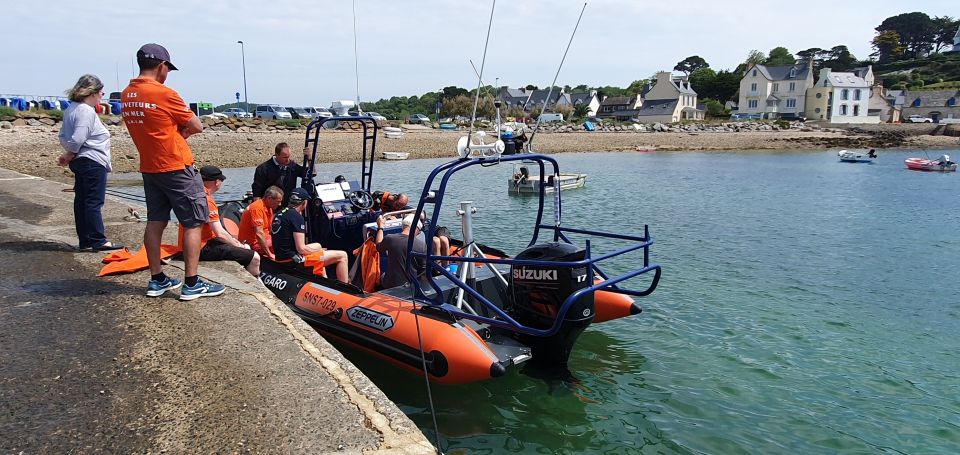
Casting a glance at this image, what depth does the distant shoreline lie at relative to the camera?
27.9 meters

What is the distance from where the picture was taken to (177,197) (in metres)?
4.74

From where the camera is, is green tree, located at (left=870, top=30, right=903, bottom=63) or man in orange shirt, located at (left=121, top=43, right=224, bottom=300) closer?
man in orange shirt, located at (left=121, top=43, right=224, bottom=300)

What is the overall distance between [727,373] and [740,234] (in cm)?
915

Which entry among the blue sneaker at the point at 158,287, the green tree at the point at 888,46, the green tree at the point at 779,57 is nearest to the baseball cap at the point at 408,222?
the blue sneaker at the point at 158,287

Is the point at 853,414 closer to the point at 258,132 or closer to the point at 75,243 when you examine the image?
the point at 75,243

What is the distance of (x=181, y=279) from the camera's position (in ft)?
18.4

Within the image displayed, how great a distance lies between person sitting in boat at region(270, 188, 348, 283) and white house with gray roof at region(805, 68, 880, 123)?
300ft

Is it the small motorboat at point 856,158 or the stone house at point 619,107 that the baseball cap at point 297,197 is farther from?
the stone house at point 619,107

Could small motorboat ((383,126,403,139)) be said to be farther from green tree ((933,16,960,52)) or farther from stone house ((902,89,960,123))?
green tree ((933,16,960,52))

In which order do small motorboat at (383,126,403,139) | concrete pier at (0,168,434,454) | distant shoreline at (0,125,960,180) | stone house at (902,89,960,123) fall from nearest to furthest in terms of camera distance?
concrete pier at (0,168,434,454)
distant shoreline at (0,125,960,180)
small motorboat at (383,126,403,139)
stone house at (902,89,960,123)

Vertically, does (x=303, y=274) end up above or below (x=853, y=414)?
above

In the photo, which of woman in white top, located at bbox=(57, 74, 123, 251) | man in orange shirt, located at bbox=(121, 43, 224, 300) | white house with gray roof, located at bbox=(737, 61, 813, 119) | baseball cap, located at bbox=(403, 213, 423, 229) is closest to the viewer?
man in orange shirt, located at bbox=(121, 43, 224, 300)

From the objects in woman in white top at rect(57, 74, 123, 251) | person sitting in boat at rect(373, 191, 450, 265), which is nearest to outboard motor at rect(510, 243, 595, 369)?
person sitting in boat at rect(373, 191, 450, 265)

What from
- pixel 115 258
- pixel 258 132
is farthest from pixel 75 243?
pixel 258 132
